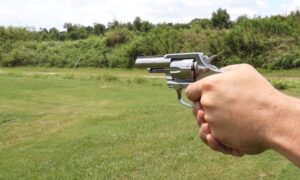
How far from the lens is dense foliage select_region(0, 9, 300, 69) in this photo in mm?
23156

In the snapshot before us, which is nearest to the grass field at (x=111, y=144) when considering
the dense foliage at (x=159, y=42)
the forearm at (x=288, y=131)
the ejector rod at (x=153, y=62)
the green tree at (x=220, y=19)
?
the ejector rod at (x=153, y=62)

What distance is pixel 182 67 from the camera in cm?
189

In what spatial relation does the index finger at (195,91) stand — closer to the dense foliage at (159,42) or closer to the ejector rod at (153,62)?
the ejector rod at (153,62)

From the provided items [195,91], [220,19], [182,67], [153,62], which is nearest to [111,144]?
[153,62]

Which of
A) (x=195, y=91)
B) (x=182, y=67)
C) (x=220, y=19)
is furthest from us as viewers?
(x=220, y=19)

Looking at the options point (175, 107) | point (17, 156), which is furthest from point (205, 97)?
point (175, 107)

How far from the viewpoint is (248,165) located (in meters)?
6.45

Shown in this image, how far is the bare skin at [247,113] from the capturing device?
4.46 feet

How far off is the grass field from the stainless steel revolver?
397cm

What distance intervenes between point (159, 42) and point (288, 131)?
83.8 feet

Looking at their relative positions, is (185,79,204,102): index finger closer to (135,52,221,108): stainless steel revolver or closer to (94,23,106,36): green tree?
(135,52,221,108): stainless steel revolver

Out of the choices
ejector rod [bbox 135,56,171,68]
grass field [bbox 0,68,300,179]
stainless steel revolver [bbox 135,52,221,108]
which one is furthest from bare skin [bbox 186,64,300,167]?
grass field [bbox 0,68,300,179]

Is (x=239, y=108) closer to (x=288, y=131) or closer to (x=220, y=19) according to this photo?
(x=288, y=131)

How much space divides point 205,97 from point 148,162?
5172 mm
